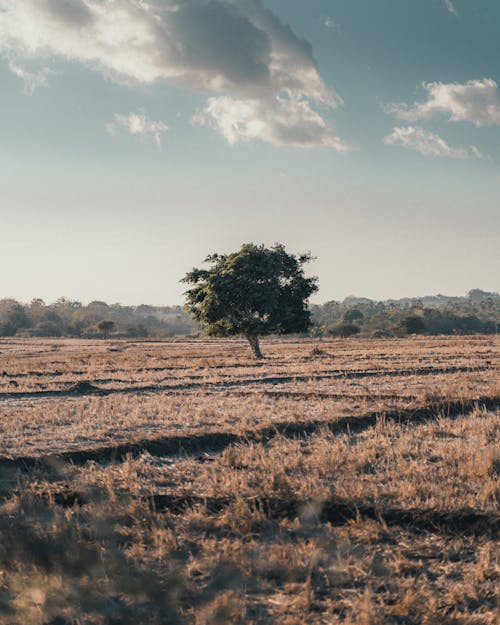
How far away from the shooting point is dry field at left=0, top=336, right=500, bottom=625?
5.32m

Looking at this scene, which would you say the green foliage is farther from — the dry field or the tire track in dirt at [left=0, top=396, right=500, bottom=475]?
the dry field

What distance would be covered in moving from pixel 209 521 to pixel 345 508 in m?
2.07

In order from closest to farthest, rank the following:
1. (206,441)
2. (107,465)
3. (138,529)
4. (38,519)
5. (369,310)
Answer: (138,529) → (38,519) → (107,465) → (206,441) → (369,310)

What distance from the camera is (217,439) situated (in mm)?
11867

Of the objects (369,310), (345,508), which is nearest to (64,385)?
(345,508)

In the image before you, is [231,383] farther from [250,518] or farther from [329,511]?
[250,518]

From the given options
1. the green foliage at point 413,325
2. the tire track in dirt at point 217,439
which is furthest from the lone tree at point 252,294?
the green foliage at point 413,325

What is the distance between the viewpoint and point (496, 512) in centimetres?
718

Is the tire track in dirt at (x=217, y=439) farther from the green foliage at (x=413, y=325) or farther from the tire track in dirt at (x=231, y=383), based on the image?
the green foliage at (x=413, y=325)

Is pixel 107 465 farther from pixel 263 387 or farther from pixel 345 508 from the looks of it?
pixel 263 387

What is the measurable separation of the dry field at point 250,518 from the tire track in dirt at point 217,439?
47 millimetres

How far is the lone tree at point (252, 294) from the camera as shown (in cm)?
3706

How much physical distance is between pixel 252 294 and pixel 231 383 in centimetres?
1463

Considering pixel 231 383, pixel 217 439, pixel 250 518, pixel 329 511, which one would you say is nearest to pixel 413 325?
pixel 231 383
